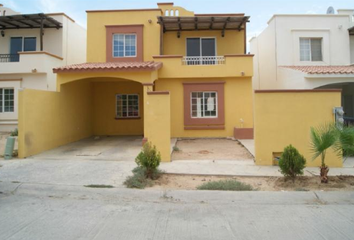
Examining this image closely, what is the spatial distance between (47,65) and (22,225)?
38.8 feet

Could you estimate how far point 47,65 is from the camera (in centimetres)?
1412

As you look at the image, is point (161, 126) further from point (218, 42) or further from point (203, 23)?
point (218, 42)

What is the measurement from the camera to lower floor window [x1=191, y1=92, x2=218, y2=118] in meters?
14.0

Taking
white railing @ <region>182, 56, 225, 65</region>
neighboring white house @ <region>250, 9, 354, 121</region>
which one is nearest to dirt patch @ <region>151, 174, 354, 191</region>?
white railing @ <region>182, 56, 225, 65</region>

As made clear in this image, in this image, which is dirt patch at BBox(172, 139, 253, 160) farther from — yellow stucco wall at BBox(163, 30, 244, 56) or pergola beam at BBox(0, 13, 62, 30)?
pergola beam at BBox(0, 13, 62, 30)

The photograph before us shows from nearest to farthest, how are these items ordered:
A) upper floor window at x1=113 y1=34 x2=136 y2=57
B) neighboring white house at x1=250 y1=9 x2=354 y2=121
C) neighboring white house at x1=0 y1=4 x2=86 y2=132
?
1. neighboring white house at x1=0 y1=4 x2=86 y2=132
2. neighboring white house at x1=250 y1=9 x2=354 y2=121
3. upper floor window at x1=113 y1=34 x2=136 y2=57

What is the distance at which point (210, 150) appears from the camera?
10.8 metres

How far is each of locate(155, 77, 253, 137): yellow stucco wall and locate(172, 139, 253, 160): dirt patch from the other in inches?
30.2

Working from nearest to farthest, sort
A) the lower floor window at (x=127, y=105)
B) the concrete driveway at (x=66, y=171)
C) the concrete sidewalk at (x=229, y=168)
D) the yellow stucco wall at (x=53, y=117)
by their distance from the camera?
the concrete driveway at (x=66, y=171) < the concrete sidewalk at (x=229, y=168) < the yellow stucco wall at (x=53, y=117) < the lower floor window at (x=127, y=105)

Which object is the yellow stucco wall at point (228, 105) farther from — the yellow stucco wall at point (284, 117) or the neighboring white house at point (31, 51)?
the neighboring white house at point (31, 51)

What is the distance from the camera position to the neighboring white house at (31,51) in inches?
555

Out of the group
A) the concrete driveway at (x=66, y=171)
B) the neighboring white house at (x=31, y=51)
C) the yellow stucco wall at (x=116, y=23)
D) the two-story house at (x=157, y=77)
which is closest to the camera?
the concrete driveway at (x=66, y=171)

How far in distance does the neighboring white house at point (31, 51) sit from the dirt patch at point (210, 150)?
27.4 ft

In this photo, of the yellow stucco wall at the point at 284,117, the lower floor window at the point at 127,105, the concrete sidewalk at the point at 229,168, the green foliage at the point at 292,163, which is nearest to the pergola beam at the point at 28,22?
the lower floor window at the point at 127,105
